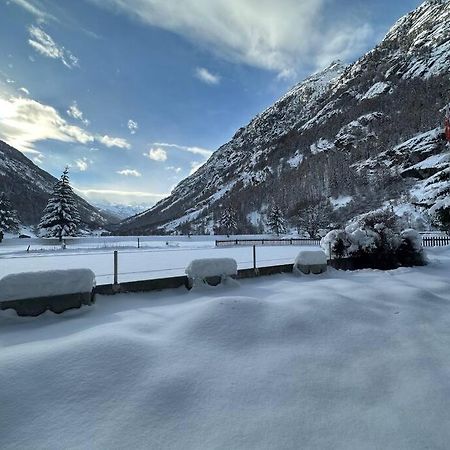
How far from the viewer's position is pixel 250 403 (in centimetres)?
332

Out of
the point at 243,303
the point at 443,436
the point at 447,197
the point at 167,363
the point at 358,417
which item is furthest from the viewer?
the point at 447,197

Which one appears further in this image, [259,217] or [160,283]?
[259,217]

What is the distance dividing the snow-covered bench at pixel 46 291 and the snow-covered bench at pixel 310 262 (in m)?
6.34

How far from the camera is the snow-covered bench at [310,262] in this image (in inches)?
407

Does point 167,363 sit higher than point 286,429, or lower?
higher

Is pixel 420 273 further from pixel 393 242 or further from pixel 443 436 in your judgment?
pixel 443 436

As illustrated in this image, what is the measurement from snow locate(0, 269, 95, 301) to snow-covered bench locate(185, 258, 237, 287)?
2.36 m

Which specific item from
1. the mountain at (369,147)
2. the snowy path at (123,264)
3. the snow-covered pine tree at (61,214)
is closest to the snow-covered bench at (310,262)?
the snowy path at (123,264)

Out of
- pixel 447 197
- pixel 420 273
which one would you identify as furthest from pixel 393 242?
pixel 447 197

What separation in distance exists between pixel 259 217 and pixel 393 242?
386ft

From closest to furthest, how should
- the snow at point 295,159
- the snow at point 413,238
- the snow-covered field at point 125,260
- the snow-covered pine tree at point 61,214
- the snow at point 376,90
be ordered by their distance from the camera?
the snow-covered field at point 125,260 < the snow at point 413,238 < the snow-covered pine tree at point 61,214 < the snow at point 376,90 < the snow at point 295,159

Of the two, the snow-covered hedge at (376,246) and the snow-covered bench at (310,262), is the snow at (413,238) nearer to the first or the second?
the snow-covered hedge at (376,246)

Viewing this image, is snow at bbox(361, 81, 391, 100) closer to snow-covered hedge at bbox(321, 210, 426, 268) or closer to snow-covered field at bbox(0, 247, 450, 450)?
snow-covered hedge at bbox(321, 210, 426, 268)

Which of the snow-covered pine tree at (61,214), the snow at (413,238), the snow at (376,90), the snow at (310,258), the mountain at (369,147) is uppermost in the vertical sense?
the snow at (376,90)
